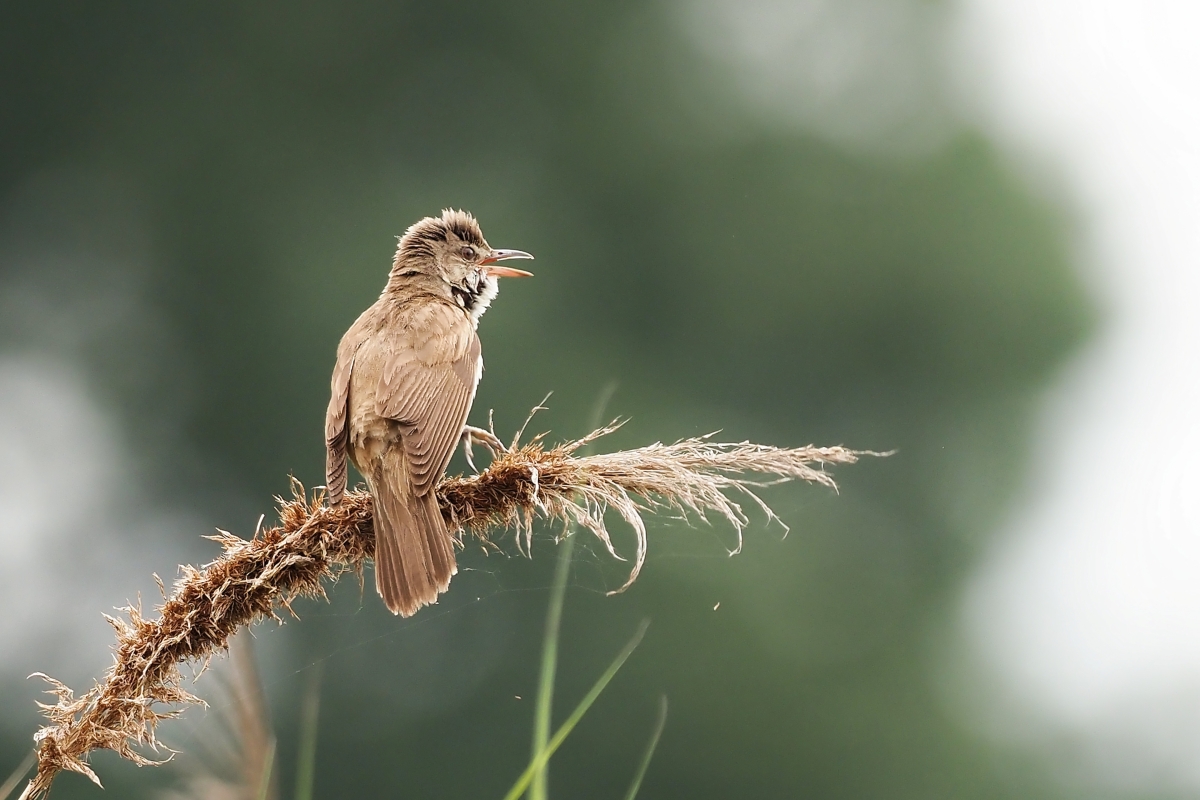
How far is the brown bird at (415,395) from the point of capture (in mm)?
2686

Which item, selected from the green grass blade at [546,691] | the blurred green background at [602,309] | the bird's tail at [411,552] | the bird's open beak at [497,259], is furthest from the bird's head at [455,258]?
the blurred green background at [602,309]

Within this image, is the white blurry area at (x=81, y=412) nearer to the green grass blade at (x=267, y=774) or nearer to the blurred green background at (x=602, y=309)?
the blurred green background at (x=602, y=309)

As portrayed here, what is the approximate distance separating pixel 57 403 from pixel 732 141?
1059 centimetres

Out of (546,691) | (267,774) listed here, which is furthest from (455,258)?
(267,774)

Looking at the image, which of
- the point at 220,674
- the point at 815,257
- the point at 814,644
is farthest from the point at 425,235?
the point at 815,257

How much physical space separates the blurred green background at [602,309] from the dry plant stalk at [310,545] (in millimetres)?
7285

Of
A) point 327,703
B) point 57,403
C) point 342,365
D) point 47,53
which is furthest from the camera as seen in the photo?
point 47,53

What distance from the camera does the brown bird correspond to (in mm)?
2686

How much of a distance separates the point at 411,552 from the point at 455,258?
1.64 m

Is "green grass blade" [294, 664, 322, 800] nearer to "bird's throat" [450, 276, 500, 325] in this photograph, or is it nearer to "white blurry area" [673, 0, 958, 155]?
"bird's throat" [450, 276, 500, 325]

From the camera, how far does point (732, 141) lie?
18.4 metres

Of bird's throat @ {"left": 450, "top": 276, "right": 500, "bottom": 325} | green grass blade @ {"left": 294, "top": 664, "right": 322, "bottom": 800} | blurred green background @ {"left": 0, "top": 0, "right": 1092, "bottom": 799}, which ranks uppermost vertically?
blurred green background @ {"left": 0, "top": 0, "right": 1092, "bottom": 799}

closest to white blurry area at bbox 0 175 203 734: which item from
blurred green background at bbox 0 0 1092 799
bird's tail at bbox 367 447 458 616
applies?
blurred green background at bbox 0 0 1092 799

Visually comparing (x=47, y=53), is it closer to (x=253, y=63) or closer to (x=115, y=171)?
(x=115, y=171)
